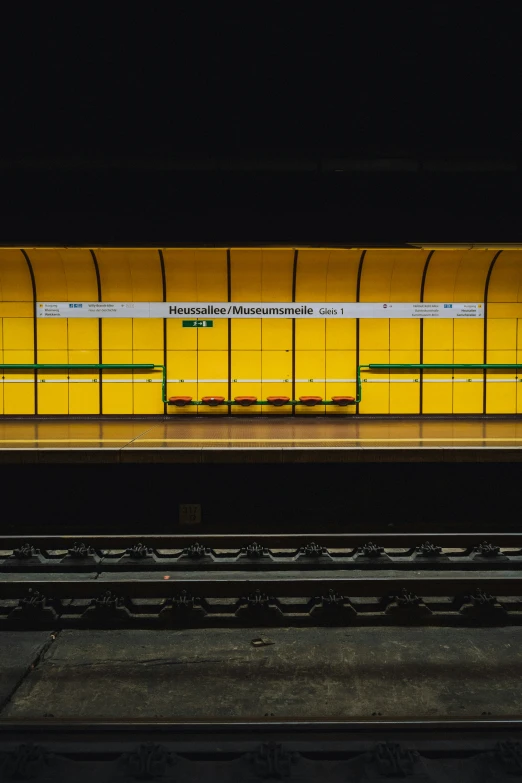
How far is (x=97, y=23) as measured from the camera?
3.71 metres

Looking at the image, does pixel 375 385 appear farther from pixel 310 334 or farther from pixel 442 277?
pixel 442 277

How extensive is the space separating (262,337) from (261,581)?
5395mm

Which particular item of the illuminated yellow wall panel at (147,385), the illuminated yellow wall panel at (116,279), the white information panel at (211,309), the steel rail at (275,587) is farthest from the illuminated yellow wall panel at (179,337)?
the steel rail at (275,587)

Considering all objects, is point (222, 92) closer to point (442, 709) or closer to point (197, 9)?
point (197, 9)

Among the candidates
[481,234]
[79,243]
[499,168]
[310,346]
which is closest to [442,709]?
[481,234]

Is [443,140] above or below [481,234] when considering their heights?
above

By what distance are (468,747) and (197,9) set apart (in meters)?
4.77

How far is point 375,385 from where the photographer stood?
29.2ft

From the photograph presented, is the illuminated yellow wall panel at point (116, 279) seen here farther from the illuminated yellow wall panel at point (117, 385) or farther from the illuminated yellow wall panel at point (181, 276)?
the illuminated yellow wall panel at point (117, 385)

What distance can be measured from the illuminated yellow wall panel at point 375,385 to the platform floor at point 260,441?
1.07 metres

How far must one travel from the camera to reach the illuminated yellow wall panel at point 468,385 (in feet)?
29.2

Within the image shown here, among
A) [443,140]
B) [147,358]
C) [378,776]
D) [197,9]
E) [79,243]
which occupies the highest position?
[197,9]

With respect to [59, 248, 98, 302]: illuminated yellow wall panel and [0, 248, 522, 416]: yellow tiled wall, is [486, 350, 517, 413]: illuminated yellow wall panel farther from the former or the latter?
[59, 248, 98, 302]: illuminated yellow wall panel

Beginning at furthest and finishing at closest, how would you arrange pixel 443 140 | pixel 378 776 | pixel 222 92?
pixel 443 140 → pixel 222 92 → pixel 378 776
